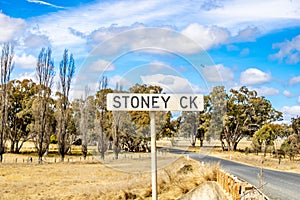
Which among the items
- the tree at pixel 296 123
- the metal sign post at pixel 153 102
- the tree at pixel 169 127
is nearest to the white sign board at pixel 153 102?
the metal sign post at pixel 153 102

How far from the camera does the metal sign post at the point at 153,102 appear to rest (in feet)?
14.7

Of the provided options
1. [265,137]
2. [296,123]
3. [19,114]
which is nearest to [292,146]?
[296,123]

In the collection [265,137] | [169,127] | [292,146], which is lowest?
[292,146]

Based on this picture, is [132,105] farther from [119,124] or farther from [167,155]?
[167,155]

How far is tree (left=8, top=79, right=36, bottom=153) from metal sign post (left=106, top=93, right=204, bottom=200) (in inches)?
1809

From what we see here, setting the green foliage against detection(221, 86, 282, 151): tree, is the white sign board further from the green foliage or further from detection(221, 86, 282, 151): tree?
A: detection(221, 86, 282, 151): tree

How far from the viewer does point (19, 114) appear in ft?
158

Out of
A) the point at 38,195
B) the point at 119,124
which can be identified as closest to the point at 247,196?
the point at 119,124

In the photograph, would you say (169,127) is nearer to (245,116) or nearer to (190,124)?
(190,124)

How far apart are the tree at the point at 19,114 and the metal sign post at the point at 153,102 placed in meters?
45.9

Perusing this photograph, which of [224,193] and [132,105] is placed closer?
[132,105]

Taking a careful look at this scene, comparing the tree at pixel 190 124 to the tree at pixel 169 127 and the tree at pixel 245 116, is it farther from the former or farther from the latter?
the tree at pixel 245 116

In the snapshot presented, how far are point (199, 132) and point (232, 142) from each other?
48.5 meters

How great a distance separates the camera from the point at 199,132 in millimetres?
5926
